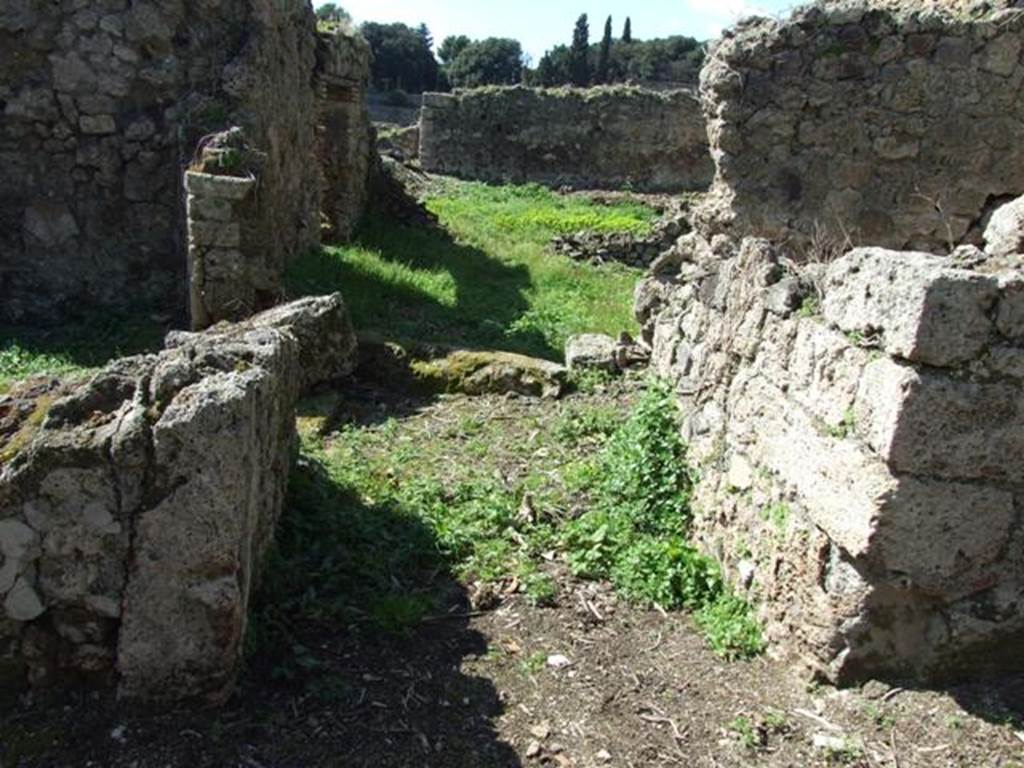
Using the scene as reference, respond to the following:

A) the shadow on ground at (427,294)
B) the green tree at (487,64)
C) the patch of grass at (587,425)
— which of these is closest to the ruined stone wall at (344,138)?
the shadow on ground at (427,294)

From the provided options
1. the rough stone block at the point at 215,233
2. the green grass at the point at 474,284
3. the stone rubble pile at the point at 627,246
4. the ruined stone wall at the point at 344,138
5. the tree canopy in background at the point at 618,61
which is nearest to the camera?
the rough stone block at the point at 215,233

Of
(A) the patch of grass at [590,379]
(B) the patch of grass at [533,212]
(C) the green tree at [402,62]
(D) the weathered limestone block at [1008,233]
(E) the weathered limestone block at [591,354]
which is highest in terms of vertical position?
(C) the green tree at [402,62]

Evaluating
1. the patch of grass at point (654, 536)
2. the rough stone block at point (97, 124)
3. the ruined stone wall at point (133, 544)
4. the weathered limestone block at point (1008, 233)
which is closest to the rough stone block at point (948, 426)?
the weathered limestone block at point (1008, 233)

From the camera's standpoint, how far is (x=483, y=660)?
357cm

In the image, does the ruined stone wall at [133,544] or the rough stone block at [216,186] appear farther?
the rough stone block at [216,186]

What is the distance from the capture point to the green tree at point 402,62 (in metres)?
49.9

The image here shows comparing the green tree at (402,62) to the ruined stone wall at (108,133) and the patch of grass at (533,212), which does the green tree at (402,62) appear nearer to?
the patch of grass at (533,212)

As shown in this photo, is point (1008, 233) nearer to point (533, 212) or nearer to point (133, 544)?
point (133, 544)

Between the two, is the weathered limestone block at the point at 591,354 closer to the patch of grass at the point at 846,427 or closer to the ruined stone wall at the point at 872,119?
the ruined stone wall at the point at 872,119

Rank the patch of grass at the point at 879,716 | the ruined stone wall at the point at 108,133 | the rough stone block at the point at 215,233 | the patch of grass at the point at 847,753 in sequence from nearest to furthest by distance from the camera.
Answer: the patch of grass at the point at 847,753, the patch of grass at the point at 879,716, the rough stone block at the point at 215,233, the ruined stone wall at the point at 108,133

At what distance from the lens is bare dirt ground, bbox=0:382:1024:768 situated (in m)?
2.91

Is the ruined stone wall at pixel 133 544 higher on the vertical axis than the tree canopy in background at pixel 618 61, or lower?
lower

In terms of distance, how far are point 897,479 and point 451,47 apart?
219ft

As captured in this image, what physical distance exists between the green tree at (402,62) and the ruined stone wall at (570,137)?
27149 mm
